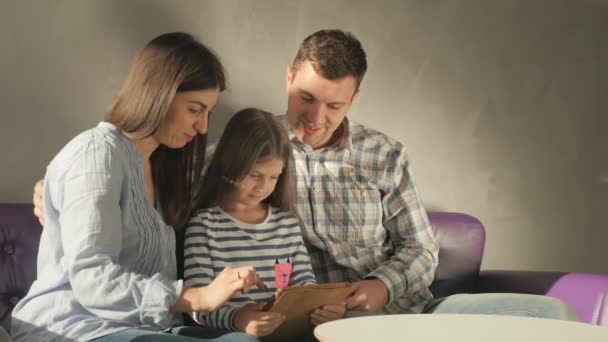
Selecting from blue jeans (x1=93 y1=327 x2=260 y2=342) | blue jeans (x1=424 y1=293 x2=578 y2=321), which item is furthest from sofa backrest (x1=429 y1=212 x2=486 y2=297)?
blue jeans (x1=93 y1=327 x2=260 y2=342)

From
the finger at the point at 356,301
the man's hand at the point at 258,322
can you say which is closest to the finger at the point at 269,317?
the man's hand at the point at 258,322

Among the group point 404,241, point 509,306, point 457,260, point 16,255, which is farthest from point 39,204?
point 457,260

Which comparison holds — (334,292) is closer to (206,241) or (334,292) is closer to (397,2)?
(206,241)

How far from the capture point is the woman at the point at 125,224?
182 centimetres

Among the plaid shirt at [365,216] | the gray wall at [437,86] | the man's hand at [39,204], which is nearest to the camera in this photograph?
the man's hand at [39,204]

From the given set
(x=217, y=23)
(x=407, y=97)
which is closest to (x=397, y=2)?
(x=407, y=97)

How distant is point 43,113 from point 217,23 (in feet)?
1.90

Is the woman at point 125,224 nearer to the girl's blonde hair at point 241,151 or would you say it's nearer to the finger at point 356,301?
the girl's blonde hair at point 241,151

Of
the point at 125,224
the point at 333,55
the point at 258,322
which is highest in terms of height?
the point at 333,55

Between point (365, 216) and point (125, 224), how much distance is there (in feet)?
3.05

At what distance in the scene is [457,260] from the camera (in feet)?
9.50

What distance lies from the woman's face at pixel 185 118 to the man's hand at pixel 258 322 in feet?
1.37

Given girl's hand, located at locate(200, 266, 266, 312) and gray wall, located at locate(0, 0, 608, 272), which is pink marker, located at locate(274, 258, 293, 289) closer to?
girl's hand, located at locate(200, 266, 266, 312)

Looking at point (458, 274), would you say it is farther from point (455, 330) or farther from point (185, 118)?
point (185, 118)
